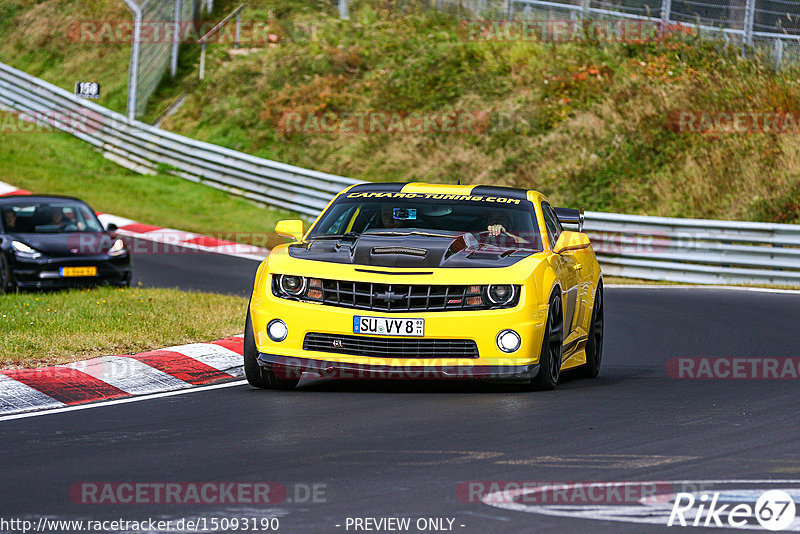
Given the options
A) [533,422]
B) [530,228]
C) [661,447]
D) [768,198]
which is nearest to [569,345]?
[530,228]

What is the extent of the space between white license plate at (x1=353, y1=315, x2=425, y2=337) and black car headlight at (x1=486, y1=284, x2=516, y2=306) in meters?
0.49

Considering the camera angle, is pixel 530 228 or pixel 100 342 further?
pixel 100 342

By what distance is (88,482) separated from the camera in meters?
6.21

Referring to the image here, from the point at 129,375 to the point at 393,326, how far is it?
2.25 meters

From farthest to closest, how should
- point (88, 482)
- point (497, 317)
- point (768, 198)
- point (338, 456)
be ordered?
1. point (768, 198)
2. point (497, 317)
3. point (338, 456)
4. point (88, 482)

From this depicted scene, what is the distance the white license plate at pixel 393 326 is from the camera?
8758 mm

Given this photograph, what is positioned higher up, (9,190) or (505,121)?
(505,121)

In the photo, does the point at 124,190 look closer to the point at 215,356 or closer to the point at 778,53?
the point at 778,53

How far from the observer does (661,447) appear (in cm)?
714

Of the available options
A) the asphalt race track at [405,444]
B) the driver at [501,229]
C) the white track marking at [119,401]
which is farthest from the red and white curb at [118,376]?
the driver at [501,229]

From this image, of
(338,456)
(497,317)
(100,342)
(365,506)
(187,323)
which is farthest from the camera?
(187,323)

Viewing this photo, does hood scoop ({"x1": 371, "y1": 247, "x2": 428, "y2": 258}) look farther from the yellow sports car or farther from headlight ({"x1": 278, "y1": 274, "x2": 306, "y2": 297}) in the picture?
→ headlight ({"x1": 278, "y1": 274, "x2": 306, "y2": 297})

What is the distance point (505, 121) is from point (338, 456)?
23887mm

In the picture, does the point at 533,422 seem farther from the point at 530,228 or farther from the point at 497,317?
the point at 530,228
